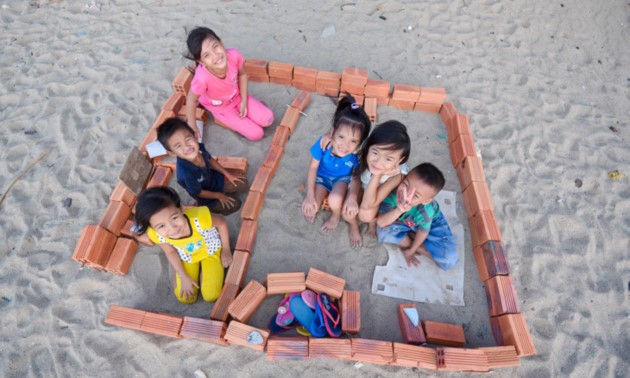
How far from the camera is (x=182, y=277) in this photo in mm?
2867

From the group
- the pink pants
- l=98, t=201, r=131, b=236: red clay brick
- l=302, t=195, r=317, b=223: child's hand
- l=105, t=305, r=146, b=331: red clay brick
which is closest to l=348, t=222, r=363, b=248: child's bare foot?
l=302, t=195, r=317, b=223: child's hand

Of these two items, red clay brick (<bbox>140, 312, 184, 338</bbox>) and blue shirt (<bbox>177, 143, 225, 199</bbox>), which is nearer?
red clay brick (<bbox>140, 312, 184, 338</bbox>)

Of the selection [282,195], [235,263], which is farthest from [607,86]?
[235,263]

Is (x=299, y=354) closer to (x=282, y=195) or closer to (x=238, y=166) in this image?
(x=282, y=195)

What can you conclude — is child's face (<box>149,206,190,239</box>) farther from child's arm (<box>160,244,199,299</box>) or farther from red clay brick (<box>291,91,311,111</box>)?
red clay brick (<box>291,91,311,111</box>)

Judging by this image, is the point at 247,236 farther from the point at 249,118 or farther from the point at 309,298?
the point at 249,118

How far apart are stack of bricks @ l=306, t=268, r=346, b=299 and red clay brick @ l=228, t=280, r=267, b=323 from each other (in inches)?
15.0

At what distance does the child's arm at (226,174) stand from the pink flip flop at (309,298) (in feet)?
4.17

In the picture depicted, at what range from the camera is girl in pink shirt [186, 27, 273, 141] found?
10.3ft

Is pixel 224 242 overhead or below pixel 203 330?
overhead

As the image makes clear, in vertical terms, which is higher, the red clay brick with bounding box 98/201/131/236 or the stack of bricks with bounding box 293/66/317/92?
the stack of bricks with bounding box 293/66/317/92

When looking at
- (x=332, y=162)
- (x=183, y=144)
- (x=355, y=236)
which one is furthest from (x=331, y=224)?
(x=183, y=144)

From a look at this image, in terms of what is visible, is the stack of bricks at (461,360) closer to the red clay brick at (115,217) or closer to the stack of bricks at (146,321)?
the stack of bricks at (146,321)

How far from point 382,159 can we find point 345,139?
1.02 ft
